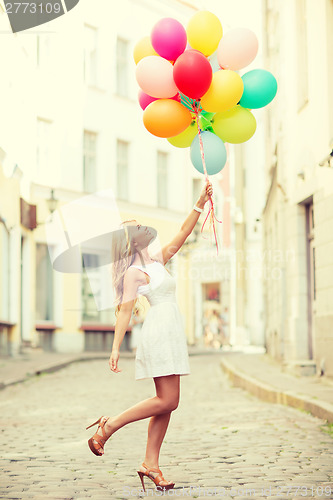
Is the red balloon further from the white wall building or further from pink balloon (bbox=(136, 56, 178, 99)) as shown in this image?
the white wall building

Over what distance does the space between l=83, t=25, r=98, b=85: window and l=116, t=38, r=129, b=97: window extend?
1225 millimetres

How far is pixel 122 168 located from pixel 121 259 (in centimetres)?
2304

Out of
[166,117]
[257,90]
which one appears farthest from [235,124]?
[166,117]

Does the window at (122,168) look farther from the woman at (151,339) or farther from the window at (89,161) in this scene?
the woman at (151,339)

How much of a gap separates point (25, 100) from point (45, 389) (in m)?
10.7

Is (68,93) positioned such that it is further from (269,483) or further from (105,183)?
(269,483)

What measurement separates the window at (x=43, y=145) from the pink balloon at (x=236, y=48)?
1791 cm

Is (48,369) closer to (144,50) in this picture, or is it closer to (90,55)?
(144,50)

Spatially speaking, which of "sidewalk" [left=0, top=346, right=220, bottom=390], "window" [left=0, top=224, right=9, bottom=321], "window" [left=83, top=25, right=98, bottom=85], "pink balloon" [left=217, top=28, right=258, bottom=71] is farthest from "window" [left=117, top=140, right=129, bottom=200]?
"pink balloon" [left=217, top=28, right=258, bottom=71]

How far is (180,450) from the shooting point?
709 cm

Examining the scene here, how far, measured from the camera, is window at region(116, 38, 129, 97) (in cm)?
2834

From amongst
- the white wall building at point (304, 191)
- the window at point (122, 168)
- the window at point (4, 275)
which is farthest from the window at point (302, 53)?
the window at point (122, 168)

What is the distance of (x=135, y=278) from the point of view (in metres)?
5.37

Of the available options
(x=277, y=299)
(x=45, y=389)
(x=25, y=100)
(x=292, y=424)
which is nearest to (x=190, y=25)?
(x=292, y=424)
